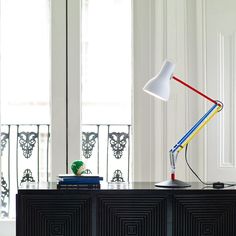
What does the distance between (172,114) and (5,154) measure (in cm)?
128

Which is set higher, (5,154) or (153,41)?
(153,41)

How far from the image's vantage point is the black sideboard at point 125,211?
3.01 m

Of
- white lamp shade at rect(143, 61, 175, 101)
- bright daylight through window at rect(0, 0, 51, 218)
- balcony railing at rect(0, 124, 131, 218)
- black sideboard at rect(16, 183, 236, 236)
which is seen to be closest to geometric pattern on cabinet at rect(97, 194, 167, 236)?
black sideboard at rect(16, 183, 236, 236)

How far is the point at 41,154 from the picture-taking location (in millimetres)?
4246

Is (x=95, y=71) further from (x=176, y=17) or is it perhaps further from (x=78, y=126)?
(x=176, y=17)

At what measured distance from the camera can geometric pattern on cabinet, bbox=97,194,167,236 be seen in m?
3.02

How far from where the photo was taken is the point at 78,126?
4164mm

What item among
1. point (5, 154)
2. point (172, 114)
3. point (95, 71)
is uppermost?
point (95, 71)

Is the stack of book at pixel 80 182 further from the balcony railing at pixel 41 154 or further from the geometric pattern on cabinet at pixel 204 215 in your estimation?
the balcony railing at pixel 41 154

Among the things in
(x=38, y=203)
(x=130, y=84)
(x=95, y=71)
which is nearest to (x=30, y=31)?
(x=95, y=71)

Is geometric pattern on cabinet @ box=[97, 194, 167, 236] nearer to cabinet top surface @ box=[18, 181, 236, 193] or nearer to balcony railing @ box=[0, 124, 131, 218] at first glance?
cabinet top surface @ box=[18, 181, 236, 193]

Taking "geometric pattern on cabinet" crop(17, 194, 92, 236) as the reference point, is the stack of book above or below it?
above

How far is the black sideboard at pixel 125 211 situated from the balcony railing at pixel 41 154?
122 centimetres

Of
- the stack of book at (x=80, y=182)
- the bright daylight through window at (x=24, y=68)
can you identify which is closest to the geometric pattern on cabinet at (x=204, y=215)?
the stack of book at (x=80, y=182)
